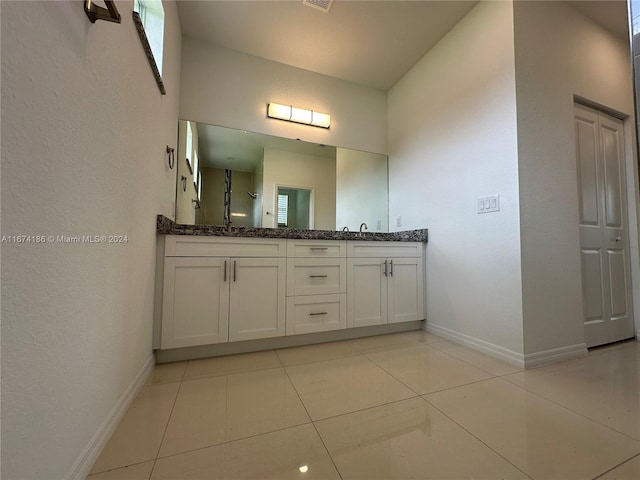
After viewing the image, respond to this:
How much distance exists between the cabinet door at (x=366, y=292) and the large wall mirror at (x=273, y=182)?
0.69 meters

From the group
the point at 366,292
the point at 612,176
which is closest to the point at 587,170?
the point at 612,176

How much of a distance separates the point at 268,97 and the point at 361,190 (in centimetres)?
131

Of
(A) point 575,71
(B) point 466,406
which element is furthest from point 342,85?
(B) point 466,406

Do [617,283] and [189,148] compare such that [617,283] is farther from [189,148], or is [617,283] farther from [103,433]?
[189,148]

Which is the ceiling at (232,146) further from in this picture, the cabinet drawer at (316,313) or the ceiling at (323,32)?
the cabinet drawer at (316,313)

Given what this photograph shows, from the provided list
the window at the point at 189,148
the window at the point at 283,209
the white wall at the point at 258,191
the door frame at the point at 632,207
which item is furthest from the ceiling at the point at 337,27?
the window at the point at 283,209

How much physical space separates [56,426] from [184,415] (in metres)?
0.52

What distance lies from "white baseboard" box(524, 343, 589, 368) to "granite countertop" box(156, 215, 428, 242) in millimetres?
1094

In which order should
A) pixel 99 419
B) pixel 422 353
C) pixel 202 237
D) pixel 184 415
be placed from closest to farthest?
pixel 99 419, pixel 184 415, pixel 202 237, pixel 422 353

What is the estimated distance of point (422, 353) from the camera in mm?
1757

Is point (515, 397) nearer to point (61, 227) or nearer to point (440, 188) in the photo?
point (440, 188)

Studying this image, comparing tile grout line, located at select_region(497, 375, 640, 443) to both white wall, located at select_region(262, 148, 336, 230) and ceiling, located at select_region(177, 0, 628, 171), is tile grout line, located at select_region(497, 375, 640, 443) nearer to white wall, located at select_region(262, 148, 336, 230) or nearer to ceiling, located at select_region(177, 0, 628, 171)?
white wall, located at select_region(262, 148, 336, 230)

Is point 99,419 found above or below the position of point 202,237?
below

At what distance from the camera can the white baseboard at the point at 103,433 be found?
0.74 metres
